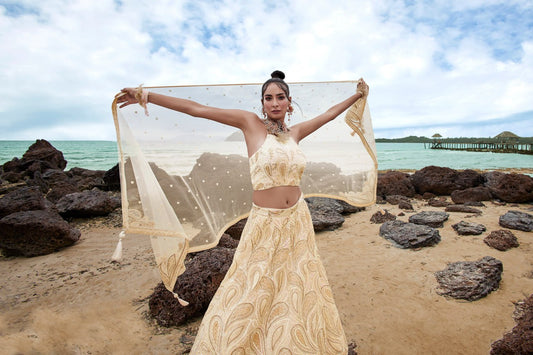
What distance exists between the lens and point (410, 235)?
17.2ft

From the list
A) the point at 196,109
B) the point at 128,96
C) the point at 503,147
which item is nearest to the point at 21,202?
the point at 128,96

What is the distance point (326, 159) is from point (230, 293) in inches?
66.0

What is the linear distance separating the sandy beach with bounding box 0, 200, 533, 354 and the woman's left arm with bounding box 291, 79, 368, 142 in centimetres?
218

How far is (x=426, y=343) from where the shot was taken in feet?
9.59

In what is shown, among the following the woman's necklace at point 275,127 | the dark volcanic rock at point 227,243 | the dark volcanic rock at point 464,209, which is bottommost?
the dark volcanic rock at point 227,243

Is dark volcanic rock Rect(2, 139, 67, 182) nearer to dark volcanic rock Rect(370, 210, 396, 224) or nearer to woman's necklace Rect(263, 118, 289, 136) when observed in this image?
dark volcanic rock Rect(370, 210, 396, 224)

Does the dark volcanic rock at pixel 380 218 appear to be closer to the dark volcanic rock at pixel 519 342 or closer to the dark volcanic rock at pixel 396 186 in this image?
the dark volcanic rock at pixel 396 186

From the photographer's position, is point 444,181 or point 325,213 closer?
point 325,213

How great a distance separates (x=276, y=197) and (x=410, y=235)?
13.3 feet

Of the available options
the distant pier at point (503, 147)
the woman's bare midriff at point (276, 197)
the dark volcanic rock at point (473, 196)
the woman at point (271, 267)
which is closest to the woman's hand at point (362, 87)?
the woman at point (271, 267)

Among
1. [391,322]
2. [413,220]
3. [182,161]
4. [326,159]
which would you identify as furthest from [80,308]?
[413,220]

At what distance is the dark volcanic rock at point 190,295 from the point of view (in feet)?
10.8

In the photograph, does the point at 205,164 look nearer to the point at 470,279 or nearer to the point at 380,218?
the point at 470,279

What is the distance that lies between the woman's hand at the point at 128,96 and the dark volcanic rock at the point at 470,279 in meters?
4.07
